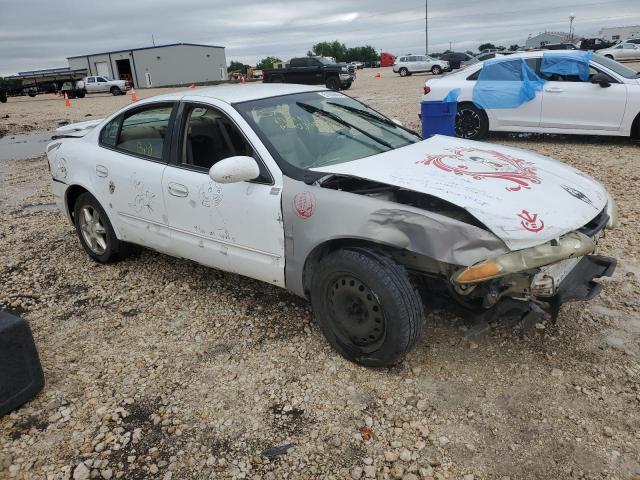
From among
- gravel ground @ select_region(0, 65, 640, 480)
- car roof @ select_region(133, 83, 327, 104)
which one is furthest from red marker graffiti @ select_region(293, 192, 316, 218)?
car roof @ select_region(133, 83, 327, 104)

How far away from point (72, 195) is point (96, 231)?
1.48 feet

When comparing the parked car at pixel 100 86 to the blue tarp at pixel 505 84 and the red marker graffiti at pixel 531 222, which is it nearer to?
the blue tarp at pixel 505 84

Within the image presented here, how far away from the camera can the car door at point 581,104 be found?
8.39 meters

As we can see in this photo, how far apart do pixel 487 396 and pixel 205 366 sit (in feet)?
5.53

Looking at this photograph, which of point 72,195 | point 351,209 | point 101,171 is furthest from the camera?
point 72,195

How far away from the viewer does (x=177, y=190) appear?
148 inches

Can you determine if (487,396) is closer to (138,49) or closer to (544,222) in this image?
(544,222)

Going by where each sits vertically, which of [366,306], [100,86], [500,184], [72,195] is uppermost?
[100,86]

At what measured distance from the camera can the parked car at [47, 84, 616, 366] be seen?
2699mm

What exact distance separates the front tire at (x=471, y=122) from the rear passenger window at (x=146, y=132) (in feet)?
22.2

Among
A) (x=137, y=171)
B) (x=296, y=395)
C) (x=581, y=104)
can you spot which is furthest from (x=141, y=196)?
(x=581, y=104)

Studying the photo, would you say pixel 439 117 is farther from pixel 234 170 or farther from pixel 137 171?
pixel 234 170

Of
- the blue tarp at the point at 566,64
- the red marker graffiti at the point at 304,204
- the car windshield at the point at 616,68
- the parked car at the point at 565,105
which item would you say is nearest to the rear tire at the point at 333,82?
the parked car at the point at 565,105

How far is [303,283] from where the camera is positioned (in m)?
3.26
